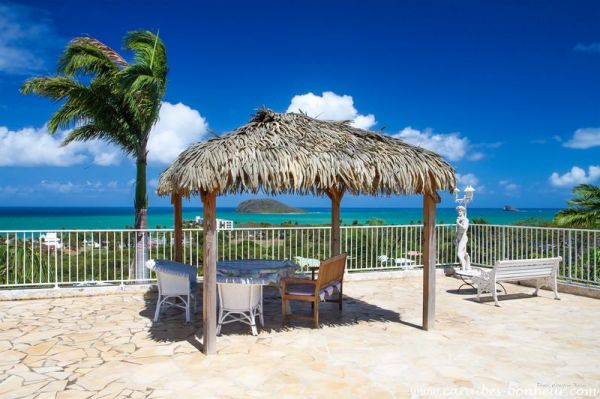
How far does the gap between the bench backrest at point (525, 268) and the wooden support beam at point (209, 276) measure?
4806 mm

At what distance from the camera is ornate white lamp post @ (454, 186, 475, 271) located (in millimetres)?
8914

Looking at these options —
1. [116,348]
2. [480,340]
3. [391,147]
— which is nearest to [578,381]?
[480,340]

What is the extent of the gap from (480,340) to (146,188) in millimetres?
7399

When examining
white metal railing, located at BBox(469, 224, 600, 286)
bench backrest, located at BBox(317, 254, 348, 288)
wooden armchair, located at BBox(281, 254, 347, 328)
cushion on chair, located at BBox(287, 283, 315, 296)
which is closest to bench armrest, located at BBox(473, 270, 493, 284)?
white metal railing, located at BBox(469, 224, 600, 286)

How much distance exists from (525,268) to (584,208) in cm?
392

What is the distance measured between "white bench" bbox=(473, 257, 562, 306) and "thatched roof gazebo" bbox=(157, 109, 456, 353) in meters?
2.07

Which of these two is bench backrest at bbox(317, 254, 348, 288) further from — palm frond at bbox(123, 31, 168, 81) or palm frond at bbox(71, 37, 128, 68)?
palm frond at bbox(71, 37, 128, 68)

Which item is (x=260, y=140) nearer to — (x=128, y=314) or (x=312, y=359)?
(x=312, y=359)

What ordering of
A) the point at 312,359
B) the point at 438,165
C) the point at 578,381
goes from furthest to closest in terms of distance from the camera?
1. the point at 438,165
2. the point at 312,359
3. the point at 578,381

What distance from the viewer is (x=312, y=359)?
4.36 m

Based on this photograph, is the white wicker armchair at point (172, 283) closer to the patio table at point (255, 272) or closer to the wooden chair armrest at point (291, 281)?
the patio table at point (255, 272)

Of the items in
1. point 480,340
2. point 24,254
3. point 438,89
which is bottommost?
point 480,340

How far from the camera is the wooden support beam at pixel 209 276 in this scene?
14.9 feet

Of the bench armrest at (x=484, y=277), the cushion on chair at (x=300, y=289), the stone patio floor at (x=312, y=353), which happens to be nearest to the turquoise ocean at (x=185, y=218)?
the bench armrest at (x=484, y=277)
